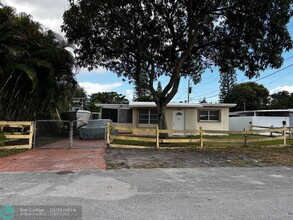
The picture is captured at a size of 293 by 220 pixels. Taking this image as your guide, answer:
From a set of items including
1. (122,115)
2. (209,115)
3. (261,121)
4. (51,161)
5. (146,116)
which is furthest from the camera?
(261,121)

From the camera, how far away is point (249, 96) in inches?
2141

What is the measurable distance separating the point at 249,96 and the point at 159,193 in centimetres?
5213

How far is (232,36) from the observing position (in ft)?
50.1

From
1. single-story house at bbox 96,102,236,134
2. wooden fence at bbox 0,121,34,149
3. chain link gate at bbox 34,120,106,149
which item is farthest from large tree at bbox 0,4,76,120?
single-story house at bbox 96,102,236,134

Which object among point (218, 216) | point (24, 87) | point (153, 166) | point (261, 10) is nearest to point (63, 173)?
point (153, 166)

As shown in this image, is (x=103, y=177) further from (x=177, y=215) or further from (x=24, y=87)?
(x=24, y=87)

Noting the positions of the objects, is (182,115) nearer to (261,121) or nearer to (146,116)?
(146,116)

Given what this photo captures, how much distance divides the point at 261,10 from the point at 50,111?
14.2 metres

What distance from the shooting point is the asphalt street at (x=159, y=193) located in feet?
15.8

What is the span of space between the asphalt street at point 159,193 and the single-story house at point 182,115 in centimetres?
1532

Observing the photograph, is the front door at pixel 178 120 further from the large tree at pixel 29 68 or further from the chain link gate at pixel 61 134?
the large tree at pixel 29 68

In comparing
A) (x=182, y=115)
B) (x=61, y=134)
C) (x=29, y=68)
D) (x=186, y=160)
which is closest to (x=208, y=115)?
(x=182, y=115)

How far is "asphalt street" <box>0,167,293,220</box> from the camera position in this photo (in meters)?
4.81

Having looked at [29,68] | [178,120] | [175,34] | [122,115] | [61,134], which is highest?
[175,34]
